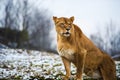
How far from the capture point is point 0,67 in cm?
604

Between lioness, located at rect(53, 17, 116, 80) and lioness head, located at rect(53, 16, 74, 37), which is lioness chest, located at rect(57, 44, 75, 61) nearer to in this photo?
lioness, located at rect(53, 17, 116, 80)

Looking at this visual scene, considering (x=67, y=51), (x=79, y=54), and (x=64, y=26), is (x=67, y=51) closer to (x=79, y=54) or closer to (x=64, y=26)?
(x=79, y=54)

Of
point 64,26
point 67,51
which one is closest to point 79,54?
point 67,51

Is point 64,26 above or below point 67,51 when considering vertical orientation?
above

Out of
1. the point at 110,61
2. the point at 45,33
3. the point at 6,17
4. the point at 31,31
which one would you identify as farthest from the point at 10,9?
the point at 110,61

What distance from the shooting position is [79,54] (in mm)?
3410

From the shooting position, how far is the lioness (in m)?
3.36

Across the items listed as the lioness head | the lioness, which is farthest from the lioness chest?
the lioness head

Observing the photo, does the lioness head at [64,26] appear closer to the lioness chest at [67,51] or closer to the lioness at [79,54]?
the lioness at [79,54]

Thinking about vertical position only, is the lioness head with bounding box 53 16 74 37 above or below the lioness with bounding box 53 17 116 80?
above

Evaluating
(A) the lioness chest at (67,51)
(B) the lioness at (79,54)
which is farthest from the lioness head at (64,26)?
(A) the lioness chest at (67,51)

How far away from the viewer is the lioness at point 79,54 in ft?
11.0

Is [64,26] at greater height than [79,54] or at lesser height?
greater

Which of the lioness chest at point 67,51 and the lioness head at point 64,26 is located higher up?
the lioness head at point 64,26
